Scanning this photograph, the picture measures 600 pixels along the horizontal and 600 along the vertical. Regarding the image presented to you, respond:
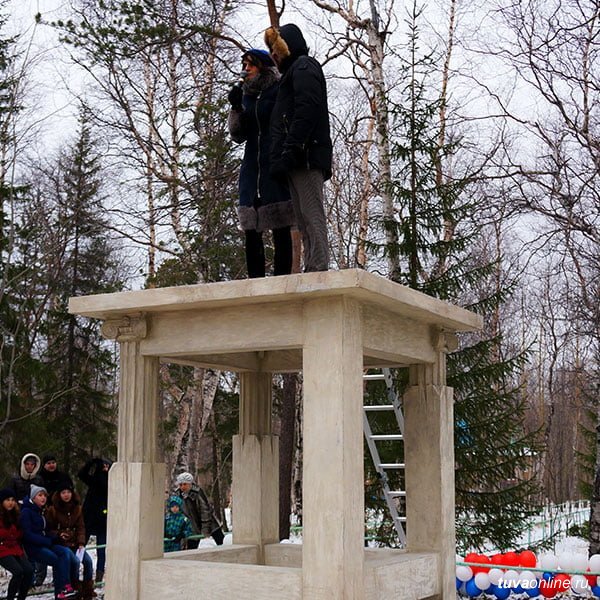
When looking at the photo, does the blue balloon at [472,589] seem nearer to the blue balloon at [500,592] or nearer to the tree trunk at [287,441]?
the blue balloon at [500,592]

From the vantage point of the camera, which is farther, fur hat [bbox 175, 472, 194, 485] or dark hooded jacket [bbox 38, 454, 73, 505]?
fur hat [bbox 175, 472, 194, 485]

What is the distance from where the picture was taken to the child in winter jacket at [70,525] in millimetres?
10706

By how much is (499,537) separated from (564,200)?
5215 mm

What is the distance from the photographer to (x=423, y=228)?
1335 centimetres

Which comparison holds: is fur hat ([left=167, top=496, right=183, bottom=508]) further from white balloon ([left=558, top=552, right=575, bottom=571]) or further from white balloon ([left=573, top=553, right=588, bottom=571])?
white balloon ([left=573, top=553, right=588, bottom=571])

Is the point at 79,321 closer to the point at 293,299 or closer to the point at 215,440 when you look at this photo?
the point at 215,440

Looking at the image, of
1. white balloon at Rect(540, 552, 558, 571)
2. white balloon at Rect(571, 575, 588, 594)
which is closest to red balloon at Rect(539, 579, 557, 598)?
white balloon at Rect(571, 575, 588, 594)

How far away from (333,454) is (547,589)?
20.5 ft

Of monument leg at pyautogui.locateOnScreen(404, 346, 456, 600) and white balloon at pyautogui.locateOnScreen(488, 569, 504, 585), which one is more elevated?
monument leg at pyautogui.locateOnScreen(404, 346, 456, 600)

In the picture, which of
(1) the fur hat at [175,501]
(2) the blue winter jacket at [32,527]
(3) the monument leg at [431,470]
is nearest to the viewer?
(3) the monument leg at [431,470]

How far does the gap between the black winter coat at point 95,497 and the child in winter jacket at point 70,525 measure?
175 centimetres

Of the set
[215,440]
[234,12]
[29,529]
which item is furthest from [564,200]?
[215,440]

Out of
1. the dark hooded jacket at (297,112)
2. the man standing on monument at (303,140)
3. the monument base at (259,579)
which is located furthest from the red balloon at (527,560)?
the dark hooded jacket at (297,112)

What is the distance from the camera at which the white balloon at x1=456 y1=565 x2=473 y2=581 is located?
11.0 m
